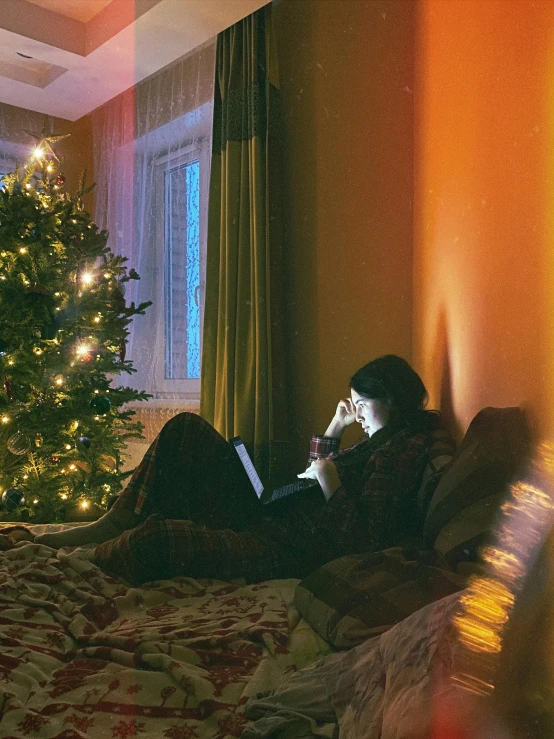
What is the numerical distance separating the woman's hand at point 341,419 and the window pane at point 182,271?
4.04 ft

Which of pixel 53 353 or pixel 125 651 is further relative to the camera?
pixel 53 353

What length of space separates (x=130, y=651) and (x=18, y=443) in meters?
1.61

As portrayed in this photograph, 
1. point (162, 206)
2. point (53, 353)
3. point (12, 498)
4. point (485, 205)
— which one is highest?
point (162, 206)

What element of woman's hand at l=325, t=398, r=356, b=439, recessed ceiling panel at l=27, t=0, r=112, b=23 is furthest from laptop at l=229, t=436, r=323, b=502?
recessed ceiling panel at l=27, t=0, r=112, b=23

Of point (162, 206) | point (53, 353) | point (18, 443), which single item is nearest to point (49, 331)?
point (53, 353)

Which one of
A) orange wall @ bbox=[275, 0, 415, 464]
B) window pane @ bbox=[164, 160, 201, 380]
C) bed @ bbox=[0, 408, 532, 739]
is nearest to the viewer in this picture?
bed @ bbox=[0, 408, 532, 739]

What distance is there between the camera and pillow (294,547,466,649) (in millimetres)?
1284

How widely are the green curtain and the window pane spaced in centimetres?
44

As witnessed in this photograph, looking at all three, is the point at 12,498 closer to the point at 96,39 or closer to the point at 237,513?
the point at 237,513

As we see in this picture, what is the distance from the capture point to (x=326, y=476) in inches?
80.9

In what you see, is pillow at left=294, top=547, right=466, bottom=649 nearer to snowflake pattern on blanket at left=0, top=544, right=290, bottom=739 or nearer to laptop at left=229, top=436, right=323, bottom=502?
snowflake pattern on blanket at left=0, top=544, right=290, bottom=739

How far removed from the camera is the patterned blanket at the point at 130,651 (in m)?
1.01

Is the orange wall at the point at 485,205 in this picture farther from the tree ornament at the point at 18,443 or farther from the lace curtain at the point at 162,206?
the tree ornament at the point at 18,443

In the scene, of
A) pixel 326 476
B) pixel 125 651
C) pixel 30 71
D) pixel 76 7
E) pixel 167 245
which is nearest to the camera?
pixel 125 651
